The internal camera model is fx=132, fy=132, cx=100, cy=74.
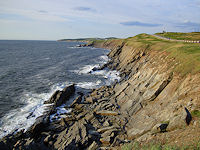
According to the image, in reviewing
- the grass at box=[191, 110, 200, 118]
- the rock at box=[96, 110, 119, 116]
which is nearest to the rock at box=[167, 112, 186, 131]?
the grass at box=[191, 110, 200, 118]

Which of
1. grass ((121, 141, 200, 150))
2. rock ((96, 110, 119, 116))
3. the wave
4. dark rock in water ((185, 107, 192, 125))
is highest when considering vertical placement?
dark rock in water ((185, 107, 192, 125))

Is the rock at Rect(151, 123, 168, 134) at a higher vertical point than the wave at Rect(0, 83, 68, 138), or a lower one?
higher

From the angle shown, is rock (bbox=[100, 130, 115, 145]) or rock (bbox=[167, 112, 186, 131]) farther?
rock (bbox=[100, 130, 115, 145])

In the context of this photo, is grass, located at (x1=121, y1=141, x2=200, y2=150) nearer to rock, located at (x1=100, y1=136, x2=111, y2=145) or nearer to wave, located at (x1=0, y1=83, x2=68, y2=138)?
rock, located at (x1=100, y1=136, x2=111, y2=145)

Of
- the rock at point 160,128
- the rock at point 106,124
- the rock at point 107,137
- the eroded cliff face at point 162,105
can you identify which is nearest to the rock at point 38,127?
the rock at point 106,124

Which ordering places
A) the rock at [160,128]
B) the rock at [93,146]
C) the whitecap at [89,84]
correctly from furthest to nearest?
1. the whitecap at [89,84]
2. the rock at [93,146]
3. the rock at [160,128]

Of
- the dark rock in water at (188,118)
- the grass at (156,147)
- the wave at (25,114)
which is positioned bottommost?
the wave at (25,114)

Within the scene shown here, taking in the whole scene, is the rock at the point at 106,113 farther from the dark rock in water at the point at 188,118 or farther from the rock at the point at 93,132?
the dark rock in water at the point at 188,118

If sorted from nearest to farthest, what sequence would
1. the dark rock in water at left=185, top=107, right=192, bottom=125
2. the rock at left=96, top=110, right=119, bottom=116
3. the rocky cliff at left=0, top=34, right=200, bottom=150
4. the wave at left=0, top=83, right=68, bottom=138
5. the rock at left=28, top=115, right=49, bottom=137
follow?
1. the dark rock in water at left=185, top=107, right=192, bottom=125
2. the rocky cliff at left=0, top=34, right=200, bottom=150
3. the rock at left=28, top=115, right=49, bottom=137
4. the wave at left=0, top=83, right=68, bottom=138
5. the rock at left=96, top=110, right=119, bottom=116

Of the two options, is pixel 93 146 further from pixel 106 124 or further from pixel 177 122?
pixel 177 122

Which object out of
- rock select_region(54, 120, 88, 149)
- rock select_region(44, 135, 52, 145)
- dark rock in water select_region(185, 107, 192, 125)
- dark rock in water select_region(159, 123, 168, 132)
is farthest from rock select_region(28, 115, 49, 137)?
dark rock in water select_region(185, 107, 192, 125)

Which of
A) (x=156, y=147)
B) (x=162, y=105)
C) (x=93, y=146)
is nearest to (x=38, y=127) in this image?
(x=93, y=146)

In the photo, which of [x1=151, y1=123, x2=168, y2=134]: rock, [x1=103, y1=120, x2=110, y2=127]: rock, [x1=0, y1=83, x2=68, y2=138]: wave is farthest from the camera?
[x1=0, y1=83, x2=68, y2=138]: wave

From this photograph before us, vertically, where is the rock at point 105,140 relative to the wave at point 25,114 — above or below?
above
